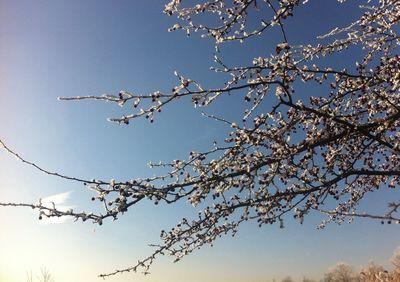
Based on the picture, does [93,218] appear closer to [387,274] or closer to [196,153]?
[196,153]

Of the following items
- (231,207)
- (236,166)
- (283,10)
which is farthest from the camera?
(231,207)

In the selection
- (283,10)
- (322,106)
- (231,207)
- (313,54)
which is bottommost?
(231,207)

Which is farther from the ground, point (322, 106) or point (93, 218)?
point (322, 106)

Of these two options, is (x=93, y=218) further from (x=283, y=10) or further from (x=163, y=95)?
(x=283, y=10)

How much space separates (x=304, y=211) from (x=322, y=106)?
1755 millimetres

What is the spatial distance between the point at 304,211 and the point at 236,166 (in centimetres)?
187

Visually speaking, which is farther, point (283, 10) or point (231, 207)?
point (231, 207)

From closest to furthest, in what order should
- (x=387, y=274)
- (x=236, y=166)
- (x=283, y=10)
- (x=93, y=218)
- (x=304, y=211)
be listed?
(x=93, y=218) < (x=283, y=10) < (x=236, y=166) < (x=304, y=211) < (x=387, y=274)

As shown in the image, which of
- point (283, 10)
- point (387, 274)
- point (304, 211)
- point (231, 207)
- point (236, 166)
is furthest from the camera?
point (387, 274)

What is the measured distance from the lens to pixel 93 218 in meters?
5.03

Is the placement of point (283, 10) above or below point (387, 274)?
above

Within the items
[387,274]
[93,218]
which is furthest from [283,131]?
[387,274]

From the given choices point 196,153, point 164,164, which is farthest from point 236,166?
point 164,164

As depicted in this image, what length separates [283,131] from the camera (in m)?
5.81
